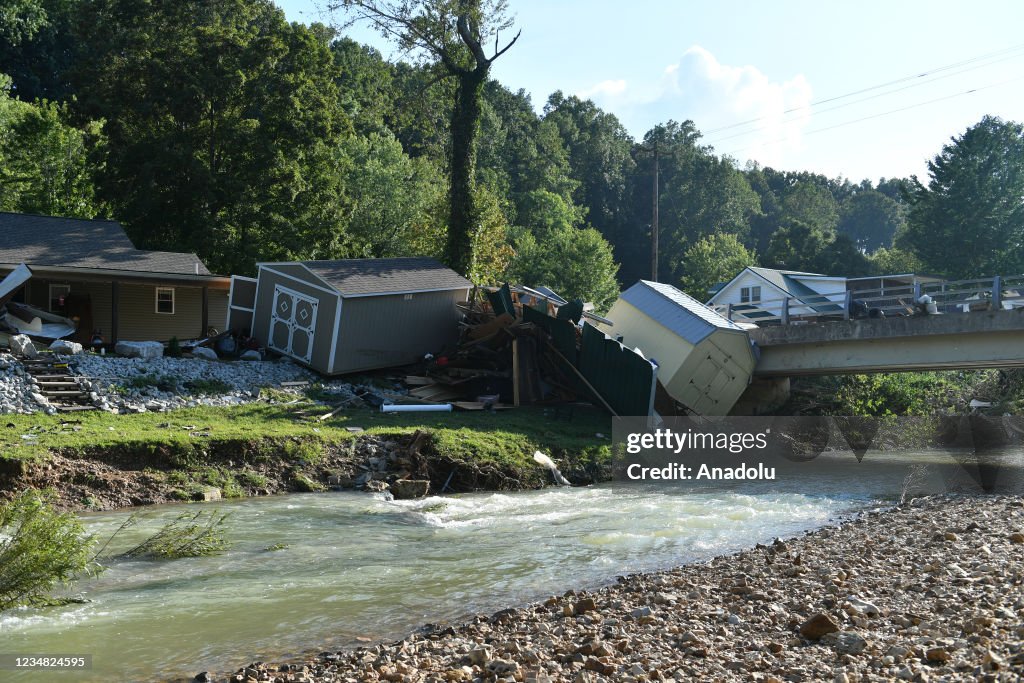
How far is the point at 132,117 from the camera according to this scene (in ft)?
116

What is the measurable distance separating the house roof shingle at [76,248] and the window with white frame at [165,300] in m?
1.29

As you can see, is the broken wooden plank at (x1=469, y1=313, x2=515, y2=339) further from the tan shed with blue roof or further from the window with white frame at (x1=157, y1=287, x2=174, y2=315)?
the window with white frame at (x1=157, y1=287, x2=174, y2=315)

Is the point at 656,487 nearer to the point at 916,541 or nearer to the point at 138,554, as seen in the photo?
the point at 916,541

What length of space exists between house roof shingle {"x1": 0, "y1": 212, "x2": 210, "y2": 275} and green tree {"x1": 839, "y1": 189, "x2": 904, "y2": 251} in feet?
402

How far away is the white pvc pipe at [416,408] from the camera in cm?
2186

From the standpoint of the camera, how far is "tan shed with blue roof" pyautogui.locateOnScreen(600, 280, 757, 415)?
2577 cm

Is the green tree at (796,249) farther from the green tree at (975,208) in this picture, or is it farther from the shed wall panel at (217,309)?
the shed wall panel at (217,309)

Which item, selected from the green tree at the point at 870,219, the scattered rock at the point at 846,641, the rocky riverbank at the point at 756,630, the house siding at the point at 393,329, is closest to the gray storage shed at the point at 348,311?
the house siding at the point at 393,329

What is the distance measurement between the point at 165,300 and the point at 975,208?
5170cm

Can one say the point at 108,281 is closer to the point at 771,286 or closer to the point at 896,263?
the point at 771,286

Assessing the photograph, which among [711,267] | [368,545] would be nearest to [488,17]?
[368,545]

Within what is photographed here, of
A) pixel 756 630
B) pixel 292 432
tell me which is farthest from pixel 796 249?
pixel 756 630

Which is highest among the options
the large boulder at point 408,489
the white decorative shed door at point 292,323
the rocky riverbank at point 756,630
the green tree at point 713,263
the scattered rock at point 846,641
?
the green tree at point 713,263

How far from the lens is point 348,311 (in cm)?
2547
